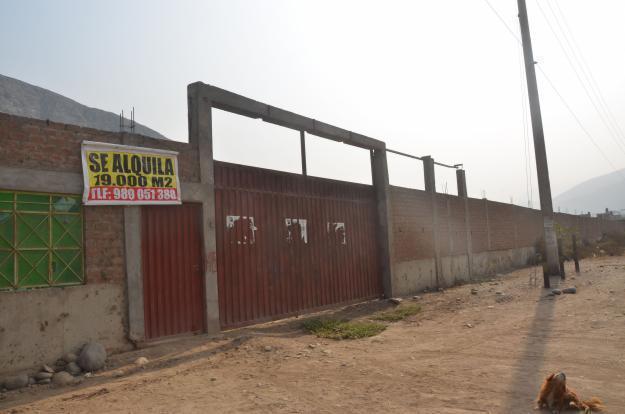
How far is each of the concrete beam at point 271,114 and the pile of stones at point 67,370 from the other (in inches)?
184

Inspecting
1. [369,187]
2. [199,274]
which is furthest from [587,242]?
[199,274]

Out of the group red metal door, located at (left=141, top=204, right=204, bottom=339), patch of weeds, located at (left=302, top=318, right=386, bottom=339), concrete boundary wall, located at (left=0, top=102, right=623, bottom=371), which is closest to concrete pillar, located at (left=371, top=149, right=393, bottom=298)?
concrete boundary wall, located at (left=0, top=102, right=623, bottom=371)

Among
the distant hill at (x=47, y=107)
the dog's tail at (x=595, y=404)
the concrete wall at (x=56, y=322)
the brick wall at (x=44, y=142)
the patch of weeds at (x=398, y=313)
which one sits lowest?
the patch of weeds at (x=398, y=313)

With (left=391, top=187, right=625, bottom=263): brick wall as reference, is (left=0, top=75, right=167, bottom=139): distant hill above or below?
above

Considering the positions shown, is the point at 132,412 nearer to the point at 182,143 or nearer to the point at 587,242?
the point at 182,143

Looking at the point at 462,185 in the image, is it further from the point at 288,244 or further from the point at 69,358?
the point at 69,358

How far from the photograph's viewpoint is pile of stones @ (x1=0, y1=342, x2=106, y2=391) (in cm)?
533

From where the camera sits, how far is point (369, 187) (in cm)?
1274

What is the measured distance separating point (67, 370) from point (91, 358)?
1.02 ft

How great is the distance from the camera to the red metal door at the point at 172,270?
7.11m

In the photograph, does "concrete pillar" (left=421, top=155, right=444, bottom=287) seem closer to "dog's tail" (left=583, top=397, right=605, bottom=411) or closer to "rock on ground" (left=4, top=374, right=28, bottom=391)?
"dog's tail" (left=583, top=397, right=605, bottom=411)

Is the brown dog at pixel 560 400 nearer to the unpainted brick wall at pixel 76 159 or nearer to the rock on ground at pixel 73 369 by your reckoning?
the rock on ground at pixel 73 369

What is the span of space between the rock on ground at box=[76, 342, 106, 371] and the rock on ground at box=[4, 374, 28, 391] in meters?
0.67

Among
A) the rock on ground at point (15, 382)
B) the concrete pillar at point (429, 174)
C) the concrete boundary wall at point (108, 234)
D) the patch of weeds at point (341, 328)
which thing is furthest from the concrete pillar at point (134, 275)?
the concrete pillar at point (429, 174)
